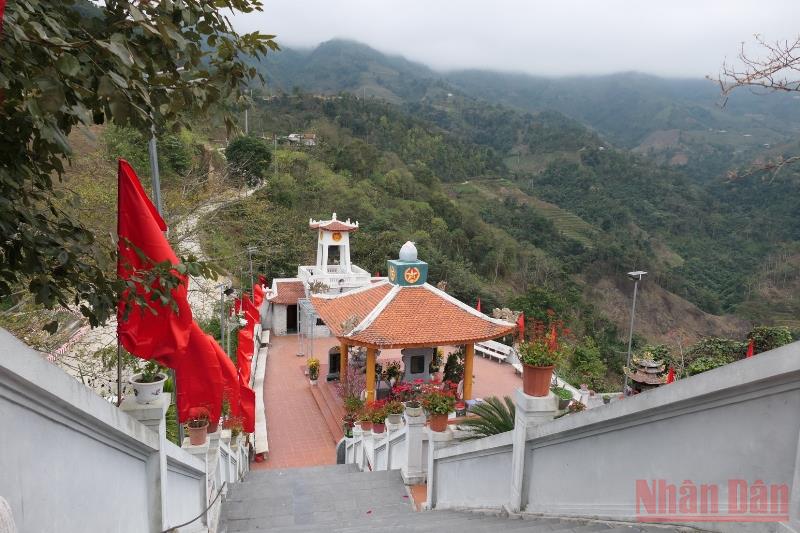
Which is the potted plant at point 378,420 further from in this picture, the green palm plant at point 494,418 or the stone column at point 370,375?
the stone column at point 370,375

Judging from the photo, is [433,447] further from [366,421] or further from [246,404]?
[246,404]

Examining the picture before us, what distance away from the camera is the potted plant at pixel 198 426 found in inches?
209

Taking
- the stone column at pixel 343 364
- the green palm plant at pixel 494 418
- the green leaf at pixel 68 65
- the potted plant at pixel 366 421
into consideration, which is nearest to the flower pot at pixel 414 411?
the green palm plant at pixel 494 418

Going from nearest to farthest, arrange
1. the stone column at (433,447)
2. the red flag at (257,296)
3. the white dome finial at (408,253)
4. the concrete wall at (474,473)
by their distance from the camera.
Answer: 1. the concrete wall at (474,473)
2. the stone column at (433,447)
3. the white dome finial at (408,253)
4. the red flag at (257,296)

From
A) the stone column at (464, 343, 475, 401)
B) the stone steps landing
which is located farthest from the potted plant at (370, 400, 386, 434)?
the stone column at (464, 343, 475, 401)

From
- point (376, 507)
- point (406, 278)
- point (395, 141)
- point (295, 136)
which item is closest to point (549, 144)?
point (395, 141)

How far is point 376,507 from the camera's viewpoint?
681 cm

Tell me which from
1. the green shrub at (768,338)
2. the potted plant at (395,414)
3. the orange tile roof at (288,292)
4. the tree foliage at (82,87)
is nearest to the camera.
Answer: the tree foliage at (82,87)

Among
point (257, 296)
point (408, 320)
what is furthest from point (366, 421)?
point (257, 296)

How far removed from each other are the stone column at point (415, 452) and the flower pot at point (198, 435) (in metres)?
3.05

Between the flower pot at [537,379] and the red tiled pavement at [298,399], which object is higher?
the flower pot at [537,379]

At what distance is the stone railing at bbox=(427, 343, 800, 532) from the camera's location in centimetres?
247

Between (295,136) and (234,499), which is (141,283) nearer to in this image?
(234,499)

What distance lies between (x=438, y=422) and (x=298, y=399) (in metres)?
9.19
